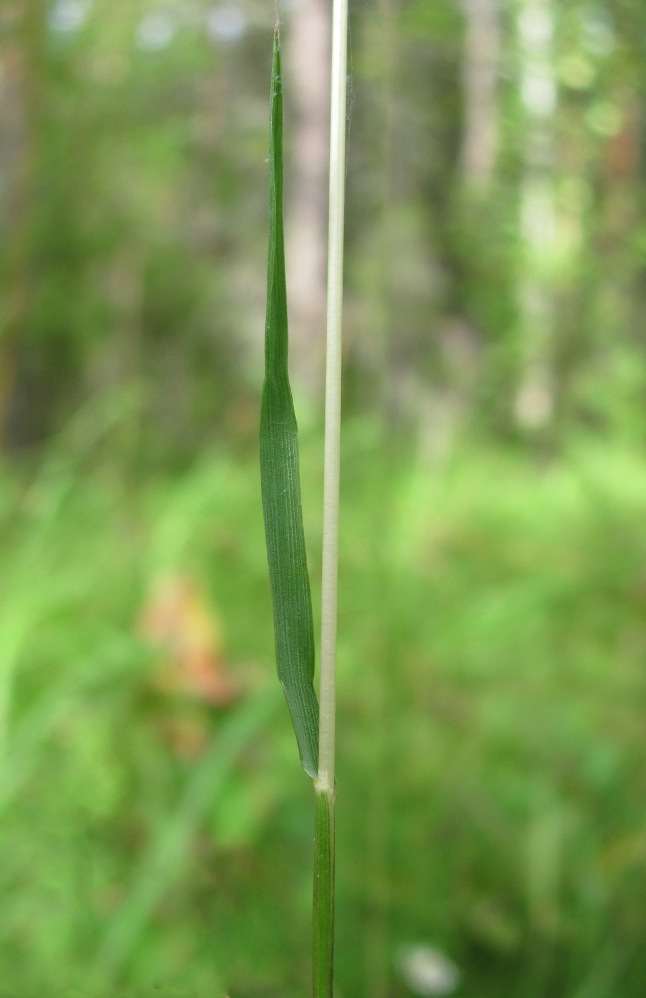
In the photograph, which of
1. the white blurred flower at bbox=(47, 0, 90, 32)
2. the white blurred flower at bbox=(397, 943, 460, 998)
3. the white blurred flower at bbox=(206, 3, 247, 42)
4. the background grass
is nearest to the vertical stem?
the background grass

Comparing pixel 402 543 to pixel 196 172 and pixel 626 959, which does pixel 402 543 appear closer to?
pixel 626 959

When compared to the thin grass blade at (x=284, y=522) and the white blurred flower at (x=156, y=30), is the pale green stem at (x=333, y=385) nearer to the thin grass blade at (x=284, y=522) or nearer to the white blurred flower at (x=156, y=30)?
the thin grass blade at (x=284, y=522)

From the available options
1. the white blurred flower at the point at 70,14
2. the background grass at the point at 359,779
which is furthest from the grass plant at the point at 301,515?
the white blurred flower at the point at 70,14

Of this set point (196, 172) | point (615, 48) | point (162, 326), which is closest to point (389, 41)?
point (615, 48)

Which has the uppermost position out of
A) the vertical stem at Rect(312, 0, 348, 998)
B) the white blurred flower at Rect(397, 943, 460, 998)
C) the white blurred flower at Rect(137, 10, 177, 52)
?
the white blurred flower at Rect(137, 10, 177, 52)

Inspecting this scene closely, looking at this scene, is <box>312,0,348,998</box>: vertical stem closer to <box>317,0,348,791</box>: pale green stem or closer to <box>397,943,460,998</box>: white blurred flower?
<box>317,0,348,791</box>: pale green stem

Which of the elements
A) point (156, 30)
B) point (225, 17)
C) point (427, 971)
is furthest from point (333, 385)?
point (156, 30)

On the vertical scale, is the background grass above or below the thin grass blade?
below
